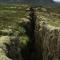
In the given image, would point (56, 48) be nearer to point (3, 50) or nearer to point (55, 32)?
point (55, 32)

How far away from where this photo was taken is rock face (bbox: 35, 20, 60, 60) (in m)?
42.1

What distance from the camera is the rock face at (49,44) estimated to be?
1657 inches

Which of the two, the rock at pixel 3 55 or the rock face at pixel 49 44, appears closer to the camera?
the rock at pixel 3 55

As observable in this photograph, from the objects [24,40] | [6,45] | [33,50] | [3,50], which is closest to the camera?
[3,50]

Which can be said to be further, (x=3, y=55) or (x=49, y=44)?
(x=49, y=44)

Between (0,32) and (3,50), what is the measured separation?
38.1ft

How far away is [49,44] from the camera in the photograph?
44.3m

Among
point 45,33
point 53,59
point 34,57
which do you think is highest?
point 45,33

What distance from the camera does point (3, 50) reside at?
32.9 meters

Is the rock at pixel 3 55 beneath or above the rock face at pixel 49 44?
above

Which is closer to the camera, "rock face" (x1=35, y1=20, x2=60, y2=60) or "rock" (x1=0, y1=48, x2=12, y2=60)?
"rock" (x1=0, y1=48, x2=12, y2=60)

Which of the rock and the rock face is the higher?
the rock

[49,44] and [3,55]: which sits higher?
[3,55]

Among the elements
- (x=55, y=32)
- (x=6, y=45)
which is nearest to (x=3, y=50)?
(x=6, y=45)
